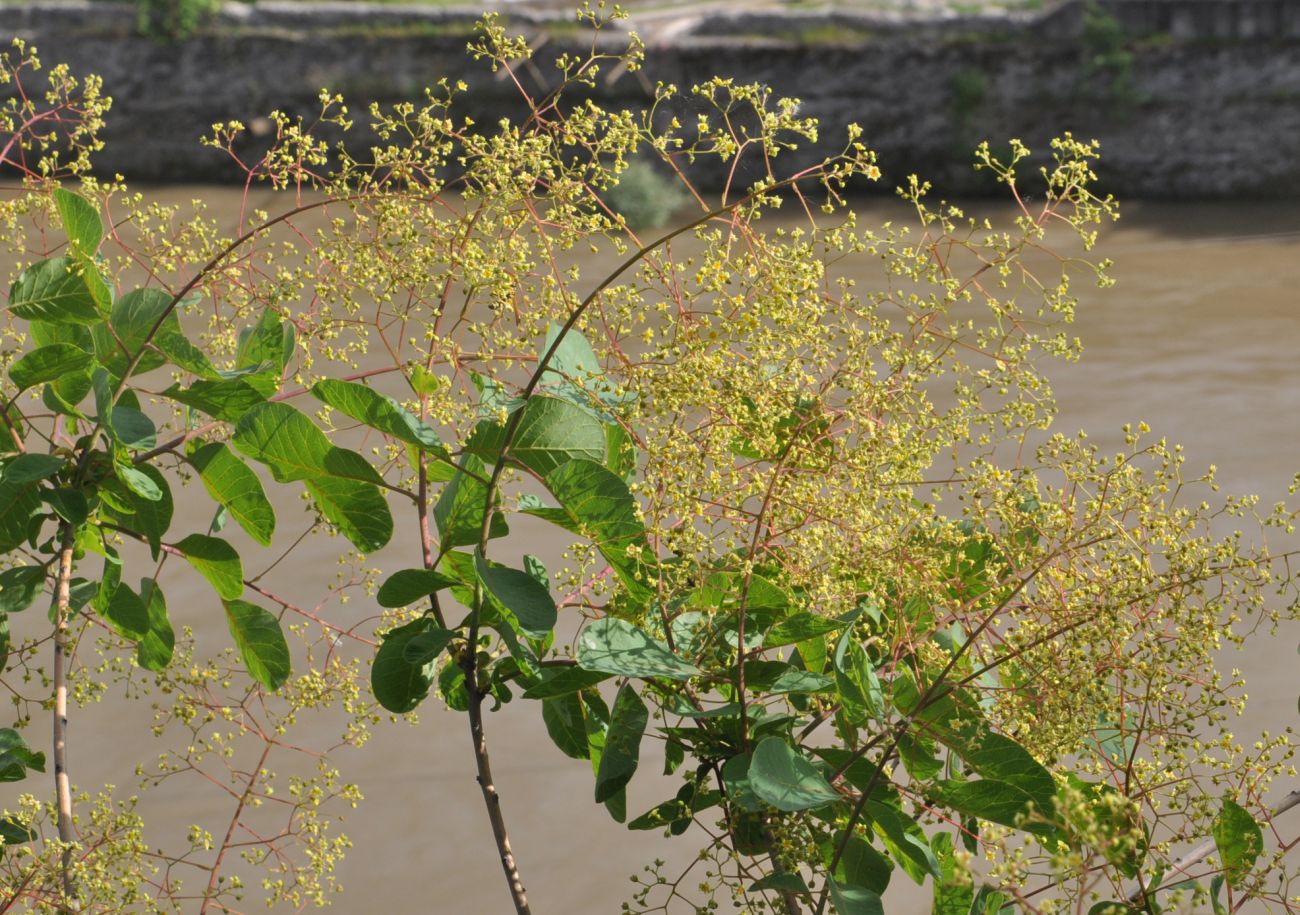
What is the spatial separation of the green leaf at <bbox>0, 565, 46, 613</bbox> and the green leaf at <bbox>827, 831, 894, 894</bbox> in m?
0.40

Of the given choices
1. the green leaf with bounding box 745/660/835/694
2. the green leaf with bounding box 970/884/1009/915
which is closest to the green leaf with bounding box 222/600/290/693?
the green leaf with bounding box 745/660/835/694

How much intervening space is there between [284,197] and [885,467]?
16.2ft

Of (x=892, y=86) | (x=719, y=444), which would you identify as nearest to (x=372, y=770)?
(x=719, y=444)

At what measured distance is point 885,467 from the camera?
22.9 inches

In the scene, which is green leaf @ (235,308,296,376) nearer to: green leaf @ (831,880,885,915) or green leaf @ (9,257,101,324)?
green leaf @ (9,257,101,324)

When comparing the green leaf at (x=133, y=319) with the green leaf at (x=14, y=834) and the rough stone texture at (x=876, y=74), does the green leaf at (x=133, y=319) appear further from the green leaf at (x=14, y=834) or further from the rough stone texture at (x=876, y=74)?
the rough stone texture at (x=876, y=74)

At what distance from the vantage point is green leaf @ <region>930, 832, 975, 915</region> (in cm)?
58

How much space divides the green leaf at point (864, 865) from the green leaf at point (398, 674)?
0.20 metres

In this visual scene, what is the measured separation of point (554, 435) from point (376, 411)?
7 centimetres

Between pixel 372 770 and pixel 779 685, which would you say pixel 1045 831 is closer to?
pixel 779 685

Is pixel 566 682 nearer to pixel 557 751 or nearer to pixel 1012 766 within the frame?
pixel 1012 766

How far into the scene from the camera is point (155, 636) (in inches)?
25.6

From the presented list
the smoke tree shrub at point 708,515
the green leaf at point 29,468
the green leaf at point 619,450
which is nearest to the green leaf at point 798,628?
the smoke tree shrub at point 708,515

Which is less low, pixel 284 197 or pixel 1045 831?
pixel 284 197
